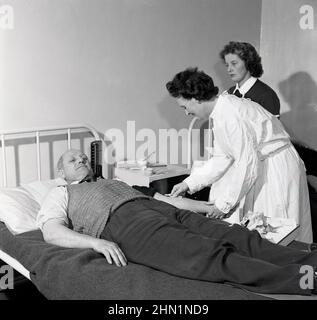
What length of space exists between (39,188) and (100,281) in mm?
1069

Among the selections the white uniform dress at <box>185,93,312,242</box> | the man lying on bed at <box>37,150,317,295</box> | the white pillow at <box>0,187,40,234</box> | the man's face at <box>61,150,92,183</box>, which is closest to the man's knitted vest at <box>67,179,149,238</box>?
the man lying on bed at <box>37,150,317,295</box>

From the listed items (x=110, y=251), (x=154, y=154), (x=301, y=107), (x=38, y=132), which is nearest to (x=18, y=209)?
(x=38, y=132)

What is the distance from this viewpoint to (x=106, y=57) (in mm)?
3309

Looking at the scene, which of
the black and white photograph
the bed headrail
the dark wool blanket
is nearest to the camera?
the dark wool blanket

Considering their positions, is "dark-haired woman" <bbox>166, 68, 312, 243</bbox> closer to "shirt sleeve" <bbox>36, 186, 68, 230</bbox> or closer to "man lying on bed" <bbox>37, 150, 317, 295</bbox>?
"man lying on bed" <bbox>37, 150, 317, 295</bbox>

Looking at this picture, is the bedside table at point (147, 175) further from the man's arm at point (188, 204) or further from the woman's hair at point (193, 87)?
the woman's hair at point (193, 87)

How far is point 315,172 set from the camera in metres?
3.95

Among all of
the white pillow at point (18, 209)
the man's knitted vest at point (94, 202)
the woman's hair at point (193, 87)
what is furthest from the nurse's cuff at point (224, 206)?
the white pillow at point (18, 209)

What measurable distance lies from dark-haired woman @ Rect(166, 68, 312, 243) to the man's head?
49 centimetres

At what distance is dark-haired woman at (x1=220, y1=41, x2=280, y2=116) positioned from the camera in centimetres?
327

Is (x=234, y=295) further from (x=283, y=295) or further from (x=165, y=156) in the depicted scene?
(x=165, y=156)

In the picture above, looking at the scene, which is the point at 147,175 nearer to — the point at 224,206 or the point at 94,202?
the point at 224,206

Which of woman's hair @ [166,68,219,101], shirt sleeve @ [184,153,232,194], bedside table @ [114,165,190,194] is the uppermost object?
woman's hair @ [166,68,219,101]

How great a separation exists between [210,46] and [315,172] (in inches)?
52.1
